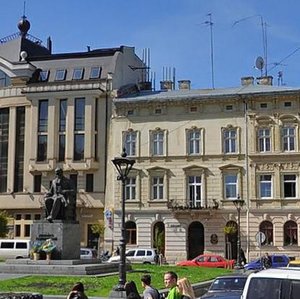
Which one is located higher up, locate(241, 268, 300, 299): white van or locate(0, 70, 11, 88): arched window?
locate(0, 70, 11, 88): arched window

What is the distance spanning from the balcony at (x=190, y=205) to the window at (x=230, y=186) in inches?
48.0

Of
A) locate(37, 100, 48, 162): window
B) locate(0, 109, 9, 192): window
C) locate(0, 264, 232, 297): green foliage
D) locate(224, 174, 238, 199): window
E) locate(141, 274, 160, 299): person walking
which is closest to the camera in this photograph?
locate(141, 274, 160, 299): person walking

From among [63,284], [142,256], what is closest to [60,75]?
Result: [142,256]

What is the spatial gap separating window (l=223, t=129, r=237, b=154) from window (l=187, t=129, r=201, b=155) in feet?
7.13

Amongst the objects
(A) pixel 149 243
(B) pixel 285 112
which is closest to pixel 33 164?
(A) pixel 149 243

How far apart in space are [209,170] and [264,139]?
5.11 metres

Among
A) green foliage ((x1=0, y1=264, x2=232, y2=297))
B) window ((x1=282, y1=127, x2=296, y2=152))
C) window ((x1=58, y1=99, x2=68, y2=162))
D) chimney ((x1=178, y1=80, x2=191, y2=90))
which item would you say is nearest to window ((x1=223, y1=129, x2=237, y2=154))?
window ((x1=282, y1=127, x2=296, y2=152))

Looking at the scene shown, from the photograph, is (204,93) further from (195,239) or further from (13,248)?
(13,248)

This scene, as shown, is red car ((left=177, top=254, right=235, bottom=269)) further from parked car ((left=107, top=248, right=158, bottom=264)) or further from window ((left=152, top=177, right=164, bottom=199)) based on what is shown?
window ((left=152, top=177, right=164, bottom=199))

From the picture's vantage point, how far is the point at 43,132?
5697 centimetres

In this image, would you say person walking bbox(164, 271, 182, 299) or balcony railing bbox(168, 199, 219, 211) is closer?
person walking bbox(164, 271, 182, 299)

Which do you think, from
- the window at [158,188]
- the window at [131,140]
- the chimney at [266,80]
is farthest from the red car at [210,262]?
the chimney at [266,80]

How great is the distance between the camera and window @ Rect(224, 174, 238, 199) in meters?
51.6

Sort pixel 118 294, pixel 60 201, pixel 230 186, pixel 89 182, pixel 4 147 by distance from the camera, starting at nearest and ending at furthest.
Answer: pixel 118 294 < pixel 60 201 < pixel 230 186 < pixel 89 182 < pixel 4 147
